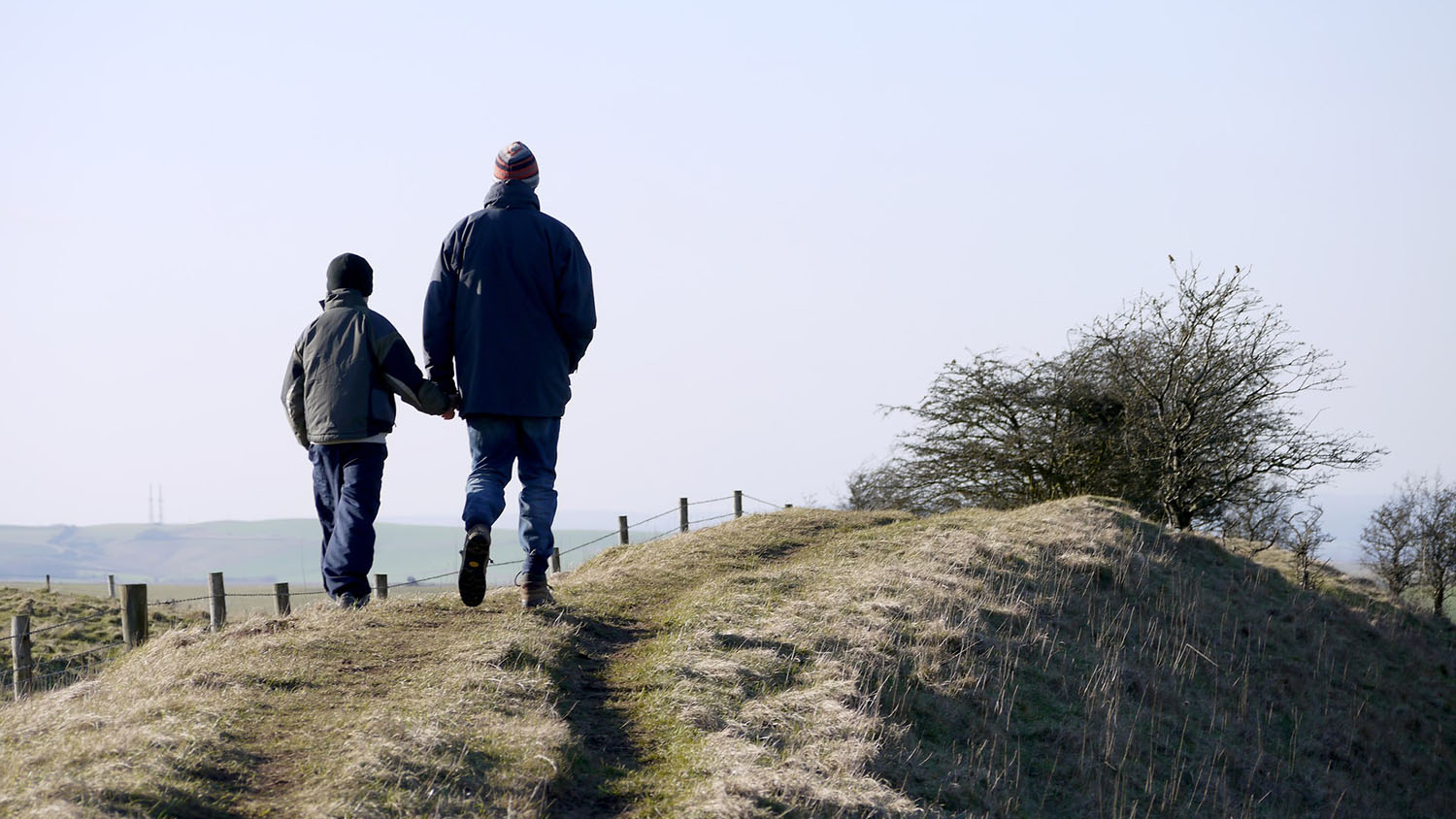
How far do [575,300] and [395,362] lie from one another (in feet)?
4.49

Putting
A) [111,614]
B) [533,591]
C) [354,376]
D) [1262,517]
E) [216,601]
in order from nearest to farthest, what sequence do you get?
[533,591]
[354,376]
[216,601]
[111,614]
[1262,517]

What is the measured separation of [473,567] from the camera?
6.81 metres

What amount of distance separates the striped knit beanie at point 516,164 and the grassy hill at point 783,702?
2.75 metres

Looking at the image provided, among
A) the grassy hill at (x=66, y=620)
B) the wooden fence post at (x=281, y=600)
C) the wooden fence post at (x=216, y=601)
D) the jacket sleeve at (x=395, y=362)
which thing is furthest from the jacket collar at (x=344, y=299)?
the grassy hill at (x=66, y=620)

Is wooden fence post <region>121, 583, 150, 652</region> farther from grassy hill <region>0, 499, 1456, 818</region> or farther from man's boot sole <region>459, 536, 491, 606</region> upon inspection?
man's boot sole <region>459, 536, 491, 606</region>

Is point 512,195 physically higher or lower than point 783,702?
higher

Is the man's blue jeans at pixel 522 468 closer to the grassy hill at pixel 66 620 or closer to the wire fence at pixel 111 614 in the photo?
the wire fence at pixel 111 614

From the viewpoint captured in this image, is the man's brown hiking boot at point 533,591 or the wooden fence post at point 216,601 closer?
the man's brown hiking boot at point 533,591

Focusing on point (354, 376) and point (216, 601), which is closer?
point (354, 376)

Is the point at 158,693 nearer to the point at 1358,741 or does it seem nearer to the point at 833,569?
the point at 833,569

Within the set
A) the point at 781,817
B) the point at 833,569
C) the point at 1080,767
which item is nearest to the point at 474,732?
the point at 781,817

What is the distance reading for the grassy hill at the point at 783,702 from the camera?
4.67 m

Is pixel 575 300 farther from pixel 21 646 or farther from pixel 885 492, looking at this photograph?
pixel 885 492

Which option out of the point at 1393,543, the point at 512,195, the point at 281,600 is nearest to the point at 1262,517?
the point at 1393,543
